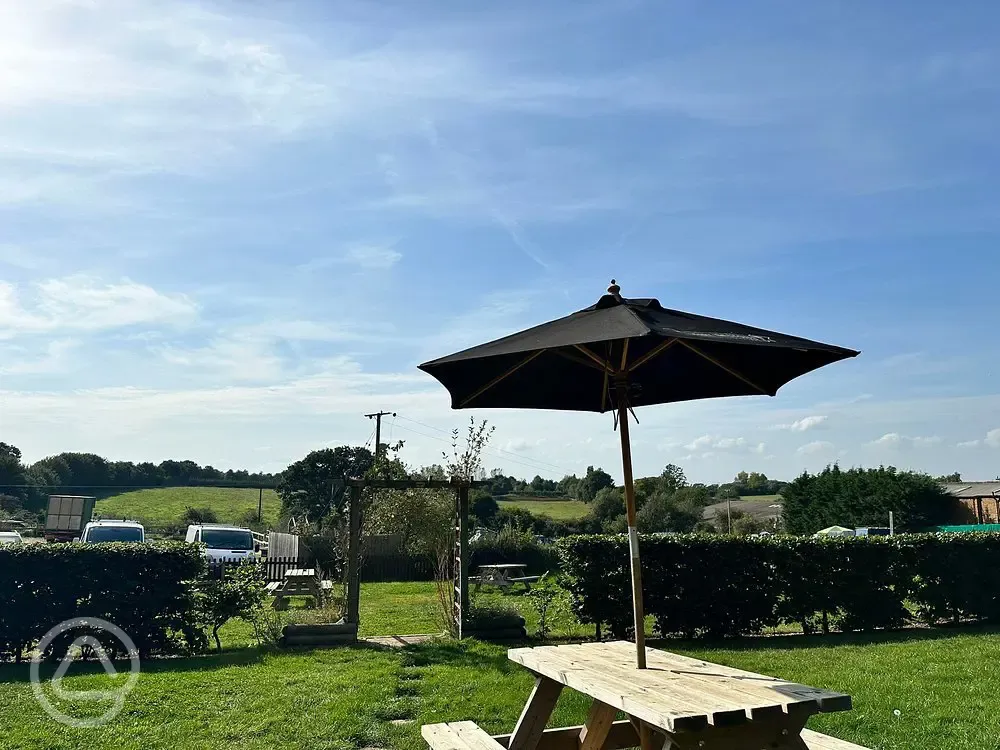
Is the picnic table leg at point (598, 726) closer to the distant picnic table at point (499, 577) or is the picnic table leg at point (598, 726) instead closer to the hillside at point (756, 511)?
the distant picnic table at point (499, 577)

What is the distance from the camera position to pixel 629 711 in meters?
3.10

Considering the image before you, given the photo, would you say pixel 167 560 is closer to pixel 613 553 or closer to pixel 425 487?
pixel 425 487

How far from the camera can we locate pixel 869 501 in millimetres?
34281

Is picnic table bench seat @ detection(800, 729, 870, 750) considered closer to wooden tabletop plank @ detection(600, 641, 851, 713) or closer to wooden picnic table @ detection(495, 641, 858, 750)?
wooden picnic table @ detection(495, 641, 858, 750)

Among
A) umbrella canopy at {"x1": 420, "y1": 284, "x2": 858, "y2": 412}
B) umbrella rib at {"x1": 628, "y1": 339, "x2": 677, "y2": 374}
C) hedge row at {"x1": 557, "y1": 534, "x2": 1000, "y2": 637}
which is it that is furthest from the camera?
hedge row at {"x1": 557, "y1": 534, "x2": 1000, "y2": 637}

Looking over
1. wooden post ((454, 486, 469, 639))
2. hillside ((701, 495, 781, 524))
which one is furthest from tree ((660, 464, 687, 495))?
wooden post ((454, 486, 469, 639))

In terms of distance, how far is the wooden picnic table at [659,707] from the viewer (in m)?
2.96

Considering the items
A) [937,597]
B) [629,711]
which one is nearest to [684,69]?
[629,711]

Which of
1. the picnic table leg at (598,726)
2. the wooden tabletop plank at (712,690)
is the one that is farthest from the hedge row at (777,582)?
the wooden tabletop plank at (712,690)

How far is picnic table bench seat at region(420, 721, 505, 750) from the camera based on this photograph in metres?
4.18

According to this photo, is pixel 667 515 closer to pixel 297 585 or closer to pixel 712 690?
pixel 297 585

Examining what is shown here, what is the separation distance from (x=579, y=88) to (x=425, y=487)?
19.4ft

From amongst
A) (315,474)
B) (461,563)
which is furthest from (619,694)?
(315,474)

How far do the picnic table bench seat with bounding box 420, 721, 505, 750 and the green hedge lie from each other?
6.00 metres
